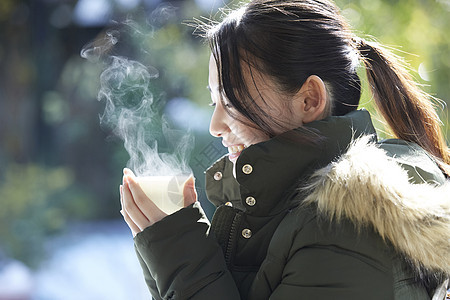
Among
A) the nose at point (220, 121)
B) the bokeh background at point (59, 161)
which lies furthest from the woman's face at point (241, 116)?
the bokeh background at point (59, 161)

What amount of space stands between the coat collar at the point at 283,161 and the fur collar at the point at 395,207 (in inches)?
3.1

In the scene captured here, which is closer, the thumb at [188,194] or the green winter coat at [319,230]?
the green winter coat at [319,230]

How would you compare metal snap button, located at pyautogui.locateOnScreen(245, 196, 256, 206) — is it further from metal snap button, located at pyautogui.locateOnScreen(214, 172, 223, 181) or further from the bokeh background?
the bokeh background

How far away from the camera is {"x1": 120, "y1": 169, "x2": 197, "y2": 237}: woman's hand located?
2.81 feet

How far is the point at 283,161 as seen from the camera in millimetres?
817

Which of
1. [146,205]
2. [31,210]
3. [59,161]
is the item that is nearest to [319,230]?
[146,205]

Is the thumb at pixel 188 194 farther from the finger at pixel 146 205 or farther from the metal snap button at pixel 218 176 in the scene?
the metal snap button at pixel 218 176

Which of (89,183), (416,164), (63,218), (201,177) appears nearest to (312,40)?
(416,164)

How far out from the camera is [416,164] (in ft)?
2.70

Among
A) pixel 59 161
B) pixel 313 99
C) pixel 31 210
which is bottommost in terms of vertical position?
pixel 313 99

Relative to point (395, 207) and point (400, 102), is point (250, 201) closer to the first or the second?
point (395, 207)

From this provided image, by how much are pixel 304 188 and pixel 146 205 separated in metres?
0.26

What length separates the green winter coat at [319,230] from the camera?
2.33 feet

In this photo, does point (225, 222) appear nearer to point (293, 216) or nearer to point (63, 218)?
point (293, 216)
